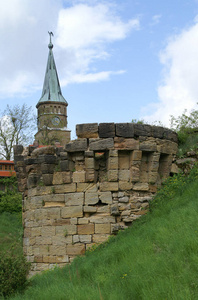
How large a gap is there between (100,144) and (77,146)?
2.08 feet

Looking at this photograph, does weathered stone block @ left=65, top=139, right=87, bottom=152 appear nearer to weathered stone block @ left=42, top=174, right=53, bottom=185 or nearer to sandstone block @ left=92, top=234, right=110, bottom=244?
weathered stone block @ left=42, top=174, right=53, bottom=185

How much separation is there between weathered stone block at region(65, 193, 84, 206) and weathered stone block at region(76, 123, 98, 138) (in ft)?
5.28

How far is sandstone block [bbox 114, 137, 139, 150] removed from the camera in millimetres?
9484

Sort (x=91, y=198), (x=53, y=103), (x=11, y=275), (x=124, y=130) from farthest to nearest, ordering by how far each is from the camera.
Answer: (x=53, y=103) < (x=91, y=198) < (x=124, y=130) < (x=11, y=275)

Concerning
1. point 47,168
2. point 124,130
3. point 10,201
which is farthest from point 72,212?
point 10,201

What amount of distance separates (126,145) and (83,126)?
4.12ft

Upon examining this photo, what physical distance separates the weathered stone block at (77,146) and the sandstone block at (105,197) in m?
1.29

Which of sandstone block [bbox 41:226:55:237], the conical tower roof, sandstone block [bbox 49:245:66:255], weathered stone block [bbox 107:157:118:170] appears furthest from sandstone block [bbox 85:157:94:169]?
the conical tower roof

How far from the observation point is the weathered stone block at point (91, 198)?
959cm

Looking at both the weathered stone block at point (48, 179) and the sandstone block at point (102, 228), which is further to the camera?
the weathered stone block at point (48, 179)

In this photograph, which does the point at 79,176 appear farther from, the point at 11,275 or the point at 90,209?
the point at 11,275

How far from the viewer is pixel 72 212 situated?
9.66 meters

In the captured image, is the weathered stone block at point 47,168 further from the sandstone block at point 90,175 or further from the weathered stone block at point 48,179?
the sandstone block at point 90,175

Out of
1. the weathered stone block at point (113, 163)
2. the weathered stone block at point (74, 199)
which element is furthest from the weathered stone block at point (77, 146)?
the weathered stone block at point (74, 199)
